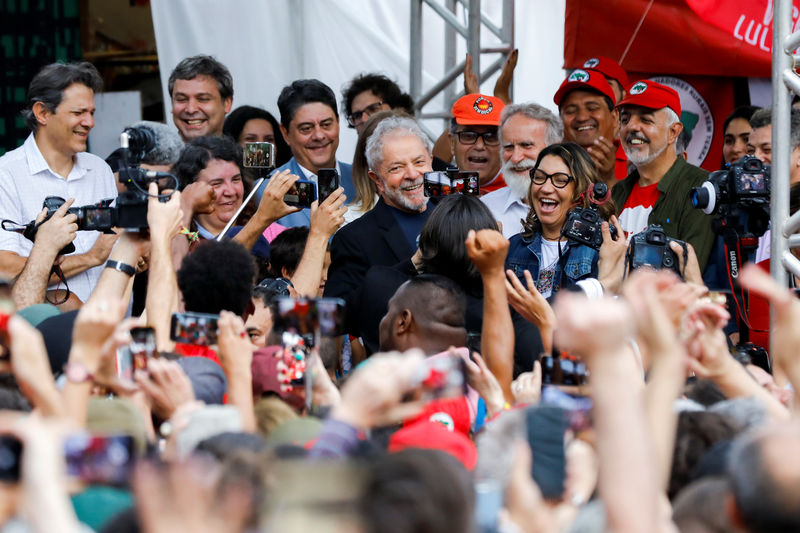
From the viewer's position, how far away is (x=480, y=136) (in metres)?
5.19

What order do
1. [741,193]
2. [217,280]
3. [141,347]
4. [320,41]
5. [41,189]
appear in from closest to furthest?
[141,347] < [217,280] < [741,193] < [41,189] < [320,41]

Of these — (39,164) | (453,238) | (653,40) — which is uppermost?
(653,40)

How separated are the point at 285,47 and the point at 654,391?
16.0ft

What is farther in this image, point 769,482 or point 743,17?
point 743,17

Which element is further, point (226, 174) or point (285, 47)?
point (285, 47)

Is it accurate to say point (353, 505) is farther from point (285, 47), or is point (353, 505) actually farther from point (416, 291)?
point (285, 47)

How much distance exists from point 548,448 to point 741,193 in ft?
6.90

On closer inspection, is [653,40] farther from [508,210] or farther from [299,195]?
[299,195]

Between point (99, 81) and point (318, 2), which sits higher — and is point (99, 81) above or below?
below

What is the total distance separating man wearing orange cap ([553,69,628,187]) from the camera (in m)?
5.37

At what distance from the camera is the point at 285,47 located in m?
6.51

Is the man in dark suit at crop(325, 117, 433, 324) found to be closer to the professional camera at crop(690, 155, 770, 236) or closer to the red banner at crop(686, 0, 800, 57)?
the professional camera at crop(690, 155, 770, 236)

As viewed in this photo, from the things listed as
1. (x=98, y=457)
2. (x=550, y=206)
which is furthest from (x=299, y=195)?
(x=98, y=457)

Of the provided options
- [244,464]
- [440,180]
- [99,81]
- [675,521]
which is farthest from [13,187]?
[675,521]
